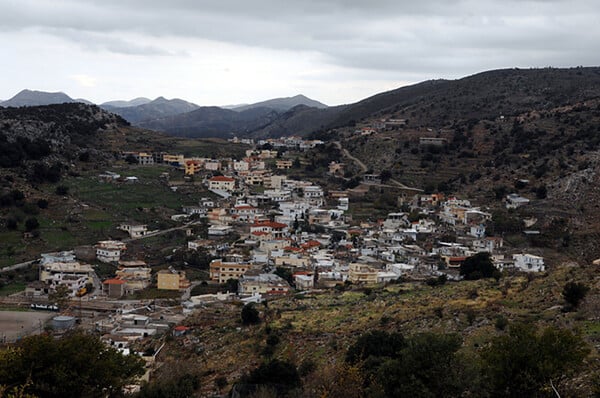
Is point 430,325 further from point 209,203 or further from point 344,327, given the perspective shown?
point 209,203

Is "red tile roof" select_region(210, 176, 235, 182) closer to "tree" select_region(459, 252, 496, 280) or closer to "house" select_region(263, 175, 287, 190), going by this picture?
Result: "house" select_region(263, 175, 287, 190)

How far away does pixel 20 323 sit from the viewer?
26234mm

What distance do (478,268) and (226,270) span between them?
13232 mm

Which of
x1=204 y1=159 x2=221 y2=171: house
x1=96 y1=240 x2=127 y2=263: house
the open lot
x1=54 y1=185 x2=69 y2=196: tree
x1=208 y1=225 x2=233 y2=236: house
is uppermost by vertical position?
x1=204 y1=159 x2=221 y2=171: house

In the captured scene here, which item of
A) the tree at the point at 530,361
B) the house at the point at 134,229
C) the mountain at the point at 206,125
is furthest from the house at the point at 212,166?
the mountain at the point at 206,125

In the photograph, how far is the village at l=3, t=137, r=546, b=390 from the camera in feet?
90.6

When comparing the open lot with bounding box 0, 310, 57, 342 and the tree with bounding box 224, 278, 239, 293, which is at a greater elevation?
the tree with bounding box 224, 278, 239, 293

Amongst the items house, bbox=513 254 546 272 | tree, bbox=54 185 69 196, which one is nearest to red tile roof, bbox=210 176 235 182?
tree, bbox=54 185 69 196

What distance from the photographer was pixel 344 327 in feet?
62.7

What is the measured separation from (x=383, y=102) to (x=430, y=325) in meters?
101

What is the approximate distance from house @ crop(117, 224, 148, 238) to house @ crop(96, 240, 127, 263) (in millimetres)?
3349

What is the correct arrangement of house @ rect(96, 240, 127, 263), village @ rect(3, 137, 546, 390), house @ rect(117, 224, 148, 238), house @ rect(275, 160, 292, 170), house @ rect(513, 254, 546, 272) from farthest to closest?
house @ rect(275, 160, 292, 170) < house @ rect(117, 224, 148, 238) < house @ rect(96, 240, 127, 263) < house @ rect(513, 254, 546, 272) < village @ rect(3, 137, 546, 390)

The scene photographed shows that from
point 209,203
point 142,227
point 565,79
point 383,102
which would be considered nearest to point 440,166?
point 209,203

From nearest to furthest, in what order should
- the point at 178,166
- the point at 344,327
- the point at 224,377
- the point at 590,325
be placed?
the point at 590,325 → the point at 224,377 → the point at 344,327 → the point at 178,166
